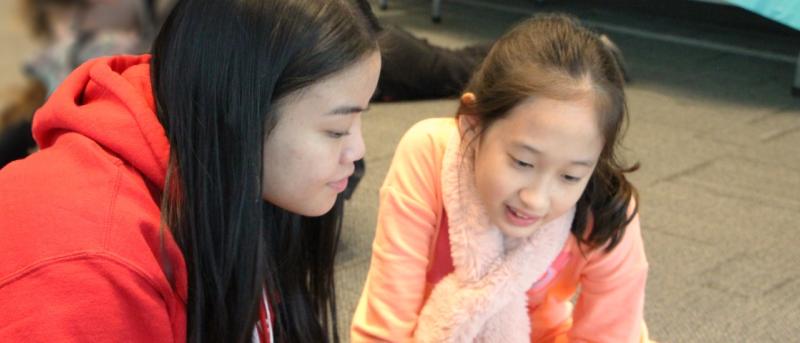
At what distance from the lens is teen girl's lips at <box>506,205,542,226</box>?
110 centimetres

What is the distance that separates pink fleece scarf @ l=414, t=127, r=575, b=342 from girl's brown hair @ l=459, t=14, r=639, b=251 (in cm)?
4

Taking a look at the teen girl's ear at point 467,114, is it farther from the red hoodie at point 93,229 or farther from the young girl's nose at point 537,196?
the red hoodie at point 93,229

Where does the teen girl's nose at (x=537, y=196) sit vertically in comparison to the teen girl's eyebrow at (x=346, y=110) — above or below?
below

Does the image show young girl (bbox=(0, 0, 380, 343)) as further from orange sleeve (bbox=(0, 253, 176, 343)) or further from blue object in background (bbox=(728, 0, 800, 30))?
blue object in background (bbox=(728, 0, 800, 30))

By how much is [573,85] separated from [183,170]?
1.54 ft

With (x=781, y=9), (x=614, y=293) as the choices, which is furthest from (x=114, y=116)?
(x=781, y=9)

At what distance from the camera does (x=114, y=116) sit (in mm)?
755

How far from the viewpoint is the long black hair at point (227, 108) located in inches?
29.0

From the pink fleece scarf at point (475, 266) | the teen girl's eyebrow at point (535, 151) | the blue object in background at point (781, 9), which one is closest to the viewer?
the teen girl's eyebrow at point (535, 151)

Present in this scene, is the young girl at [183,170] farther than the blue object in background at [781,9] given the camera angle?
No

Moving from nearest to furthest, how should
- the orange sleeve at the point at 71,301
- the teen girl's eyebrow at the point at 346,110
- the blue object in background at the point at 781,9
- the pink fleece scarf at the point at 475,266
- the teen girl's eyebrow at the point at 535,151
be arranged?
the orange sleeve at the point at 71,301 < the teen girl's eyebrow at the point at 346,110 < the teen girl's eyebrow at the point at 535,151 < the pink fleece scarf at the point at 475,266 < the blue object in background at the point at 781,9

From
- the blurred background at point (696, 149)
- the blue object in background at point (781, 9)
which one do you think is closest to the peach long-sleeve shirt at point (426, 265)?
the blurred background at point (696, 149)

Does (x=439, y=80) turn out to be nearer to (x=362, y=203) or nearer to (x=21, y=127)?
(x=362, y=203)

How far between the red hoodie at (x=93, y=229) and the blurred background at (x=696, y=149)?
709 millimetres
